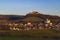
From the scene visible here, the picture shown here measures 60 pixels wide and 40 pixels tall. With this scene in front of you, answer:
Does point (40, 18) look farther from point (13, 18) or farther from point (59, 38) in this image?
point (59, 38)

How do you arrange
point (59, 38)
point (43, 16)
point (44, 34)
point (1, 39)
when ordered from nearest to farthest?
point (1, 39) < point (59, 38) < point (44, 34) < point (43, 16)

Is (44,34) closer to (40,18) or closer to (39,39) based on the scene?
(39,39)

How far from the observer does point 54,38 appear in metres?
29.8

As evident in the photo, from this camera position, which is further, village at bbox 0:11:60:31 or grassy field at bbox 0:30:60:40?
village at bbox 0:11:60:31

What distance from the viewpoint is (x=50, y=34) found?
107 ft

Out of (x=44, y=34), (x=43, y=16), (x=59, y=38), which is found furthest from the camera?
(x=43, y=16)

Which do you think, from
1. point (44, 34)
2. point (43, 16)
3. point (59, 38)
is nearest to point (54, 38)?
point (59, 38)

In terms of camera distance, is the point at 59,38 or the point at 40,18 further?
the point at 40,18

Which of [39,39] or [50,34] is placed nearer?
[39,39]

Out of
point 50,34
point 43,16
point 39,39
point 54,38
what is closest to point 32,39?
point 39,39

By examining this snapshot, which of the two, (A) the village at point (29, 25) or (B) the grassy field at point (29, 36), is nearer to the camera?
(B) the grassy field at point (29, 36)

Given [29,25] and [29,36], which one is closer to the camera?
[29,36]

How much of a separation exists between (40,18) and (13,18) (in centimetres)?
743

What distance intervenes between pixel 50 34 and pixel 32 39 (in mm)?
5090
